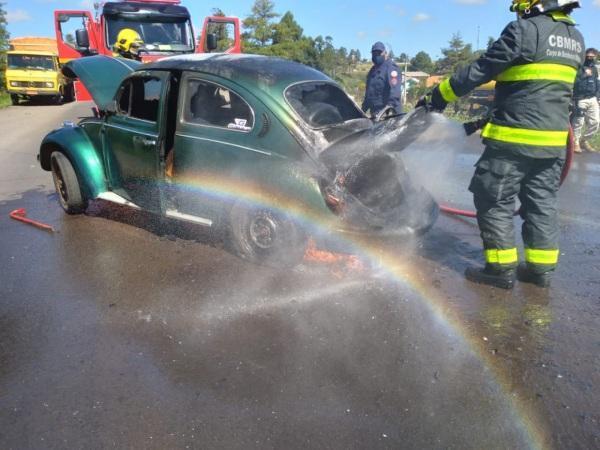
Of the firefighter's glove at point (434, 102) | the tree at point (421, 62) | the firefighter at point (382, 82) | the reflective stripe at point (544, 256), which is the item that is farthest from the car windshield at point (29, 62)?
the tree at point (421, 62)

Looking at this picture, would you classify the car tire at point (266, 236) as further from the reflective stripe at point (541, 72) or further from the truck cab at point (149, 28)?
the truck cab at point (149, 28)

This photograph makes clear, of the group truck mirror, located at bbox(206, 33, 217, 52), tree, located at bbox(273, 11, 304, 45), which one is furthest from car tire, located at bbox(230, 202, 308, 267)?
tree, located at bbox(273, 11, 304, 45)

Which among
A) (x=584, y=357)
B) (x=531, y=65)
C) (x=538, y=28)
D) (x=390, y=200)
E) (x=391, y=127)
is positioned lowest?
(x=584, y=357)

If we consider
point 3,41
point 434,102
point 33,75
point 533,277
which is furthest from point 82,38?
point 3,41

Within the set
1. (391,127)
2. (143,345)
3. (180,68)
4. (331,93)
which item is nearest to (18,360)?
(143,345)

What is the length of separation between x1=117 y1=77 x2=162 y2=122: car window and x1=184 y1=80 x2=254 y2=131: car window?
0.39 metres

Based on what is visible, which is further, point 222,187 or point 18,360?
point 222,187

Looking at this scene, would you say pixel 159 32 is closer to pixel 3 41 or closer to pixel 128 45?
pixel 128 45

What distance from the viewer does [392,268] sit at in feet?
14.4

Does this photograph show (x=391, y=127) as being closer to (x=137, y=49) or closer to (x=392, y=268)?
(x=392, y=268)

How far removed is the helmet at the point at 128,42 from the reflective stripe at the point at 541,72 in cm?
852

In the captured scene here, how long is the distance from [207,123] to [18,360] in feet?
7.76

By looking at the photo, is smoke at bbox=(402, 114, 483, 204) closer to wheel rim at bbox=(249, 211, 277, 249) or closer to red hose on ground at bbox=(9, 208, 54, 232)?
wheel rim at bbox=(249, 211, 277, 249)

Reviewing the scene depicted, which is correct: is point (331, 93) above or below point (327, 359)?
above
